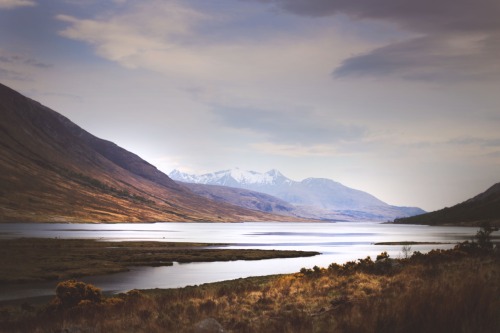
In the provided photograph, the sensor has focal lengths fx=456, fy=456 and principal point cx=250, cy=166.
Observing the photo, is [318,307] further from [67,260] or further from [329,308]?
[67,260]

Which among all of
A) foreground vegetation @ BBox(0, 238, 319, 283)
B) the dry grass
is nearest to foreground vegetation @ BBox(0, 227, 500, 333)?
the dry grass

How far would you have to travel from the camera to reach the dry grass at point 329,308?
10.3 m

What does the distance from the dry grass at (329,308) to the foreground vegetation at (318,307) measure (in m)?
0.02

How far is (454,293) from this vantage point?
11.1 metres

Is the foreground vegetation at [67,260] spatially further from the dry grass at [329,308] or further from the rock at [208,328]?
the rock at [208,328]

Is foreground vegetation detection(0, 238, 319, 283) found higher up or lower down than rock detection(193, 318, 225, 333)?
lower down

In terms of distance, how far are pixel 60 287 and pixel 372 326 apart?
923 inches

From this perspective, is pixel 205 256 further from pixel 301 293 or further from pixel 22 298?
pixel 301 293

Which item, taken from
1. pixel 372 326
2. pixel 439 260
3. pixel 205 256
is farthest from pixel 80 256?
pixel 372 326

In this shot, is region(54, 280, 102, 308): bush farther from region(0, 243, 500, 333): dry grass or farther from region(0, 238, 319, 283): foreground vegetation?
region(0, 238, 319, 283): foreground vegetation

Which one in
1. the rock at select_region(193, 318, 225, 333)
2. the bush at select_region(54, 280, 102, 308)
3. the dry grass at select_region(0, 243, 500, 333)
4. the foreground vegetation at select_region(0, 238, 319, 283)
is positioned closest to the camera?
the dry grass at select_region(0, 243, 500, 333)

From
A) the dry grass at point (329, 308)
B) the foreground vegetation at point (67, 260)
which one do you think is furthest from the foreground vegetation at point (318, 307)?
the foreground vegetation at point (67, 260)

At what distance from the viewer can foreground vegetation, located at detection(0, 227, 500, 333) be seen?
407 inches

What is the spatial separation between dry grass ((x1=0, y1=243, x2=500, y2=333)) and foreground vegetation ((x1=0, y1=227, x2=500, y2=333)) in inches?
0.9
